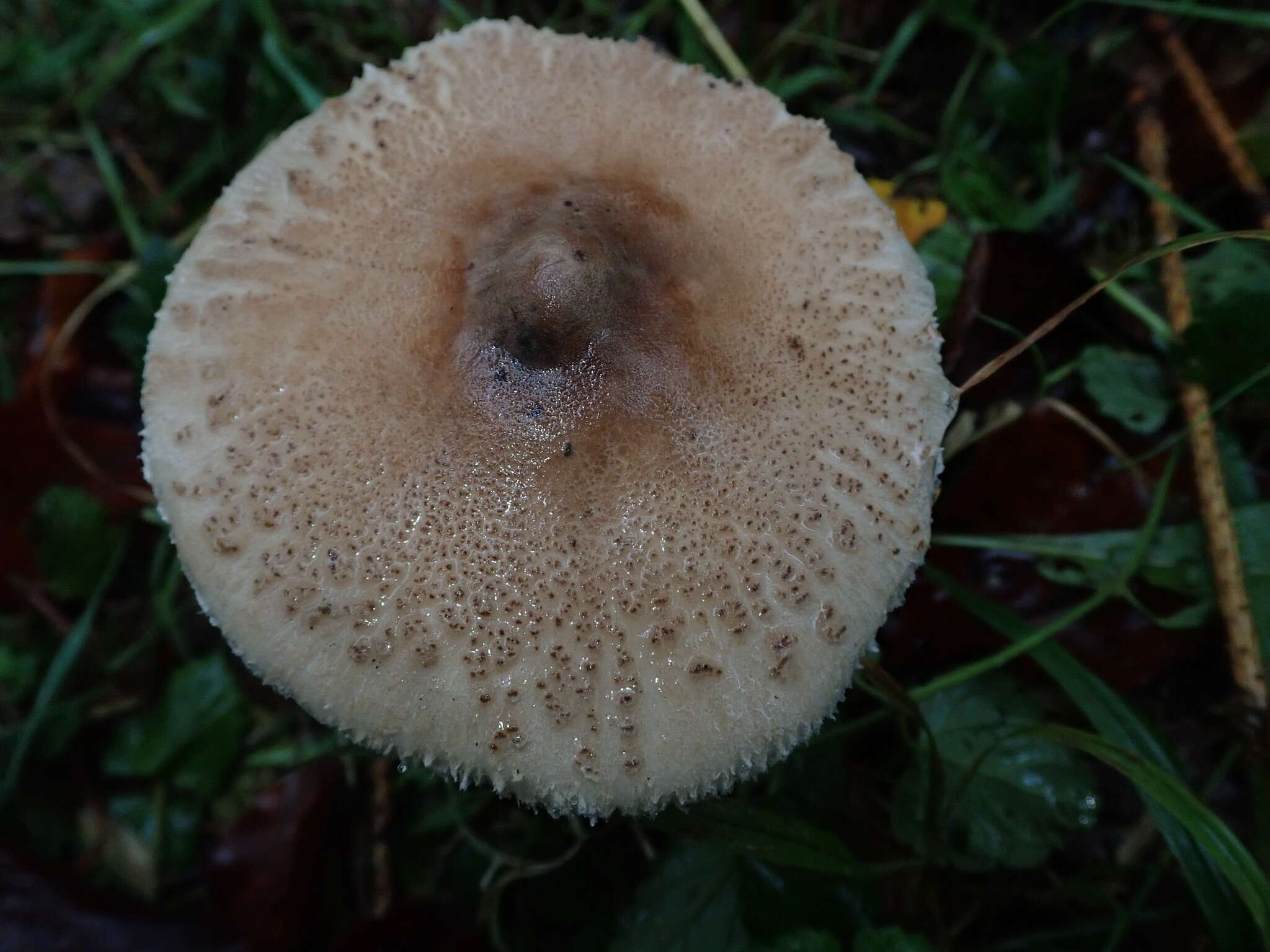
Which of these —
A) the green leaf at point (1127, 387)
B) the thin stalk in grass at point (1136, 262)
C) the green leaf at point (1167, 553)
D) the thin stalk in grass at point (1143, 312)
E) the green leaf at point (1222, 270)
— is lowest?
the green leaf at point (1167, 553)

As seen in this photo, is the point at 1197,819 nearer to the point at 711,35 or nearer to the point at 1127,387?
the point at 1127,387

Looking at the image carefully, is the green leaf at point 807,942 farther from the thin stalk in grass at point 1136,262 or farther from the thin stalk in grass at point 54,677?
the thin stalk in grass at point 54,677

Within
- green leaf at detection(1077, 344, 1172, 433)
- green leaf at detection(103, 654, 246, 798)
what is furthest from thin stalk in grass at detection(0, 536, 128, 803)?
green leaf at detection(1077, 344, 1172, 433)

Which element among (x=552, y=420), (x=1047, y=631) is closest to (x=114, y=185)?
(x=552, y=420)

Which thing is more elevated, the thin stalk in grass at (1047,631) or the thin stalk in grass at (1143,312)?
the thin stalk in grass at (1143,312)

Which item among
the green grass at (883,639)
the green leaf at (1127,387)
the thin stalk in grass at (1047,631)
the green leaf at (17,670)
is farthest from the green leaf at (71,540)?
the green leaf at (1127,387)

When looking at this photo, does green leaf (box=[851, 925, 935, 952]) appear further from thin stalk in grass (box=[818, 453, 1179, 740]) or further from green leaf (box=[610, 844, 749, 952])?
thin stalk in grass (box=[818, 453, 1179, 740])

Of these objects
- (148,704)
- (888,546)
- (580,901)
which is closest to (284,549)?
(888,546)

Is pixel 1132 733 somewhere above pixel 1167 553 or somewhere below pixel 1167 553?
below
